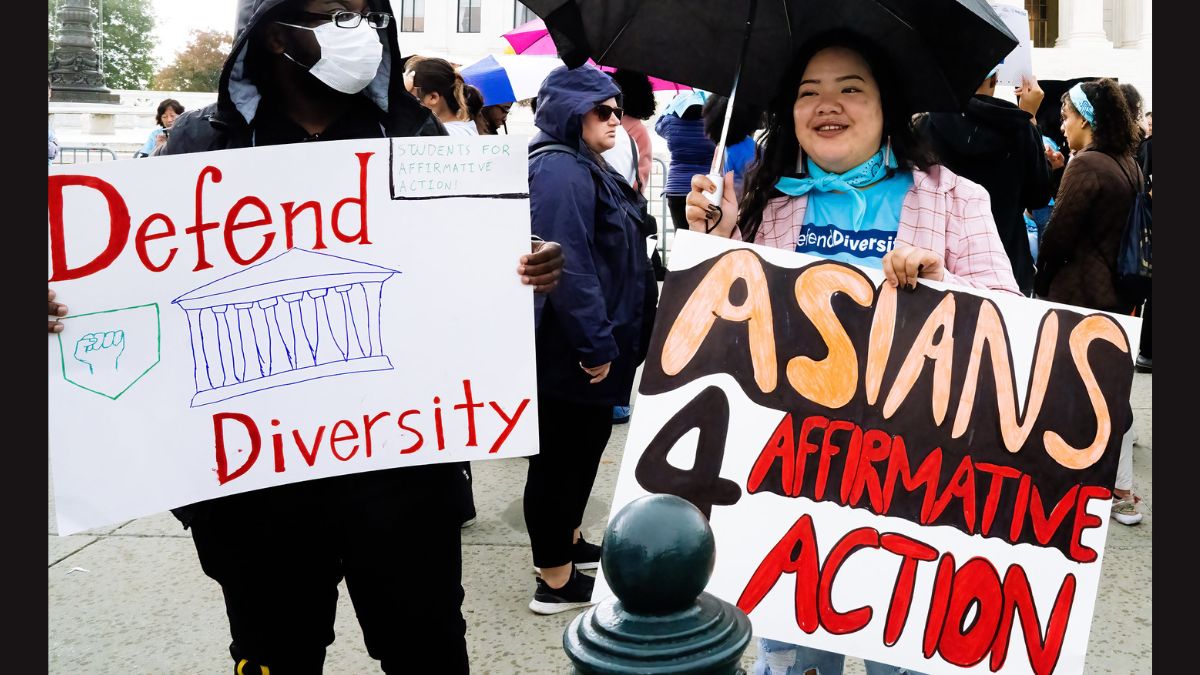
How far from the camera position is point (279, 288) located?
6.83 ft

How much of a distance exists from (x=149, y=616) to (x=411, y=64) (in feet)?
10.2

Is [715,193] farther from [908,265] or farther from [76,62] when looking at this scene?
[76,62]

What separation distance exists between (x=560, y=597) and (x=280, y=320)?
2019mm

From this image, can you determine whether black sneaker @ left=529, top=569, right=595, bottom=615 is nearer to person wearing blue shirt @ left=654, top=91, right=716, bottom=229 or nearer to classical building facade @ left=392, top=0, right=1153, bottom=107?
person wearing blue shirt @ left=654, top=91, right=716, bottom=229

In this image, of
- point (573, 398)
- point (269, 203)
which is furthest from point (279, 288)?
point (573, 398)

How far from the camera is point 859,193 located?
2.23 metres

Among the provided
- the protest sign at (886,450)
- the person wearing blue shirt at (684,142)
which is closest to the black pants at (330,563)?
the protest sign at (886,450)

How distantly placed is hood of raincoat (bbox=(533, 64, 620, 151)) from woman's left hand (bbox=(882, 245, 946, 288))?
1943 millimetres

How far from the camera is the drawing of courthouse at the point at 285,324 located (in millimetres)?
2055

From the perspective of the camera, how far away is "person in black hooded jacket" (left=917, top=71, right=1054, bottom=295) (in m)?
4.18

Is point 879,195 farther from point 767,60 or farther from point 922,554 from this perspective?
point 922,554

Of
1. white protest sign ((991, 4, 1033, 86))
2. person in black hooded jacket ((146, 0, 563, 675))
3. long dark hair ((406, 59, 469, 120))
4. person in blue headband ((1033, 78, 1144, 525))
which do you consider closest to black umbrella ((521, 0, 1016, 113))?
person in black hooded jacket ((146, 0, 563, 675))

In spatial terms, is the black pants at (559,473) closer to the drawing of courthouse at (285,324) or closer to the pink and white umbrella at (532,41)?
the drawing of courthouse at (285,324)

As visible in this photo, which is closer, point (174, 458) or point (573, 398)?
point (174, 458)
